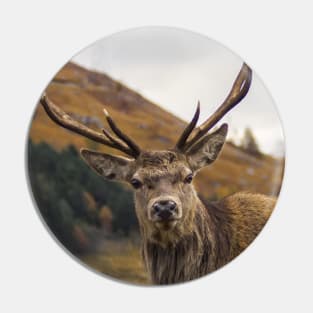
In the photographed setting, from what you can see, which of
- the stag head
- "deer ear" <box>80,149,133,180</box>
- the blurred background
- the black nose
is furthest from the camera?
the blurred background

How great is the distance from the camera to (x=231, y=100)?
7.34 meters

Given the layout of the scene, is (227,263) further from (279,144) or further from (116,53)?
(116,53)

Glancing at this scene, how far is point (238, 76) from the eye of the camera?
7.45 metres

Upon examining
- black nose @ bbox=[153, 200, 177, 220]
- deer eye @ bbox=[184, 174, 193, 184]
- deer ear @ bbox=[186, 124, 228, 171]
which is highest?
deer ear @ bbox=[186, 124, 228, 171]

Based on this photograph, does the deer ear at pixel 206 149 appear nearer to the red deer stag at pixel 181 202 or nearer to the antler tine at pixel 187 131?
the red deer stag at pixel 181 202

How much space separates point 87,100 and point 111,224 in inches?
49.3

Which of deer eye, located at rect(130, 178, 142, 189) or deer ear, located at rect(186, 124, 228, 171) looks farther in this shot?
deer ear, located at rect(186, 124, 228, 171)

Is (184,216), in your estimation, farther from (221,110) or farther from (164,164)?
(221,110)

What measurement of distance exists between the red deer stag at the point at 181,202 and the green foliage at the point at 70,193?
0.13 meters

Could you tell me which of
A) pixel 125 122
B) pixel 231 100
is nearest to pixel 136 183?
pixel 125 122

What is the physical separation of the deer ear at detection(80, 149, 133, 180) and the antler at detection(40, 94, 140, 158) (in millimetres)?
111

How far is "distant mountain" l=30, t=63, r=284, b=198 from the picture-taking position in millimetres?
7293

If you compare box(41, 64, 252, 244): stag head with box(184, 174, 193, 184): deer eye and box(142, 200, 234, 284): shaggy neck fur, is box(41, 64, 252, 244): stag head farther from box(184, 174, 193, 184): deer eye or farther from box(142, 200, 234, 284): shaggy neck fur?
box(142, 200, 234, 284): shaggy neck fur

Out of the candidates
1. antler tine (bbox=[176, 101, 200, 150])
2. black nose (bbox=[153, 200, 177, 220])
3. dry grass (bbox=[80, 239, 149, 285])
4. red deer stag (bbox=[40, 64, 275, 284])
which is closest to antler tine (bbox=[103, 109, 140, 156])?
red deer stag (bbox=[40, 64, 275, 284])
